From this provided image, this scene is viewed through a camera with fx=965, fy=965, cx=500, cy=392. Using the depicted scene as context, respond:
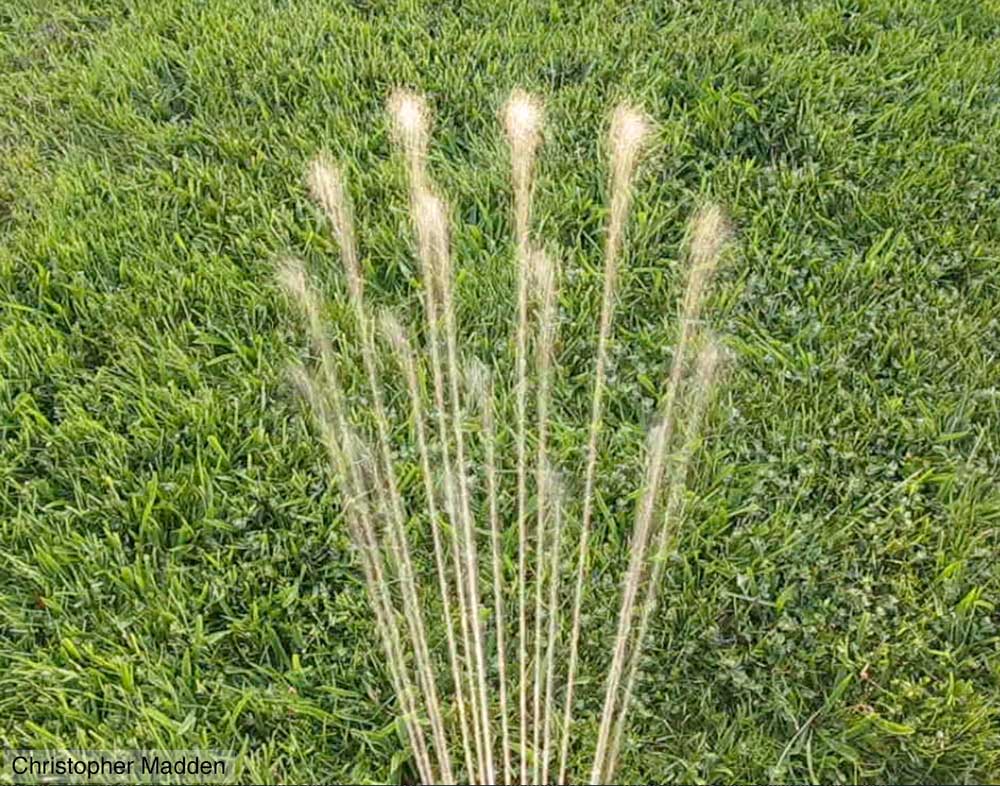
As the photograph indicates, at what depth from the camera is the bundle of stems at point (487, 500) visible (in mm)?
1520

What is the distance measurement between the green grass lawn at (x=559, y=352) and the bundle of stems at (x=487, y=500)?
0.03 meters

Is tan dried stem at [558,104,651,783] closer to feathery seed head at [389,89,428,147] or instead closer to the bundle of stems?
the bundle of stems

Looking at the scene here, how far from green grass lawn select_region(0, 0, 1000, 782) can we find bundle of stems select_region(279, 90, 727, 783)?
3 centimetres

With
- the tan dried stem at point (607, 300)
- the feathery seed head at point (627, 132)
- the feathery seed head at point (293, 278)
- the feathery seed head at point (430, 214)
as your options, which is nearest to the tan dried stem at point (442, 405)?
the feathery seed head at point (430, 214)

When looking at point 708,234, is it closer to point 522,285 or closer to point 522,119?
point 522,285

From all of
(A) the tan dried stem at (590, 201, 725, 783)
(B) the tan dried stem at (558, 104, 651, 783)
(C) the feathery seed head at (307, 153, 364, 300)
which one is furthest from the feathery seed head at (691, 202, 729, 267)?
(C) the feathery seed head at (307, 153, 364, 300)

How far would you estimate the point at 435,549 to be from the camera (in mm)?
1705

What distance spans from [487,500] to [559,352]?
38 cm

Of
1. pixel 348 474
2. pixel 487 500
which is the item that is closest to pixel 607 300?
pixel 487 500

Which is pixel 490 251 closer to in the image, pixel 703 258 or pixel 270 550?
pixel 703 258

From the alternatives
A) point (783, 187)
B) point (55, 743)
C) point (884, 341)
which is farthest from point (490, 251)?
point (55, 743)

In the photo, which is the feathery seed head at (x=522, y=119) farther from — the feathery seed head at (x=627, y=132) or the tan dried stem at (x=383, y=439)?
the tan dried stem at (x=383, y=439)

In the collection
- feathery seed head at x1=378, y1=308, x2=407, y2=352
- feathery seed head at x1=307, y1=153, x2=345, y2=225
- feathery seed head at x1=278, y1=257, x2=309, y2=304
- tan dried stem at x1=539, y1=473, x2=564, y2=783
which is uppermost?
feathery seed head at x1=307, y1=153, x2=345, y2=225

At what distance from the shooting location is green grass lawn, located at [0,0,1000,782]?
1.54m
